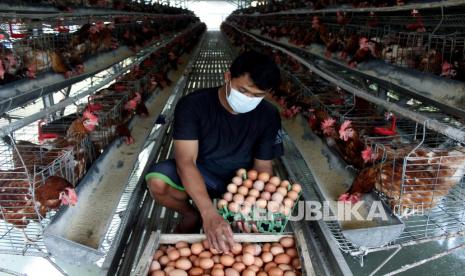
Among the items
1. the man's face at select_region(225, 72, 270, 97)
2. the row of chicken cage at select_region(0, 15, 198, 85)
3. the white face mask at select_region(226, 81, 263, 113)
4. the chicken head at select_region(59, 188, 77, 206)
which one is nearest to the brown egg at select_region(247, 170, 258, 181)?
the white face mask at select_region(226, 81, 263, 113)

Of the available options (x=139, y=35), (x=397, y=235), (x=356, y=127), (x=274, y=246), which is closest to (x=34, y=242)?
(x=274, y=246)

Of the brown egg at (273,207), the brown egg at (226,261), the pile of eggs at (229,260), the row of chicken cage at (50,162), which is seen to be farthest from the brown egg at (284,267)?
the row of chicken cage at (50,162)

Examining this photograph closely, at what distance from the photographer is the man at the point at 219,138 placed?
1917 mm

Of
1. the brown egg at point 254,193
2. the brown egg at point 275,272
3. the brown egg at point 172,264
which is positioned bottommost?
the brown egg at point 275,272

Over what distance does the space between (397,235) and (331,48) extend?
292 cm

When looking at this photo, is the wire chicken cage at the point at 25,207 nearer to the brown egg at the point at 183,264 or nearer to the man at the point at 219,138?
the man at the point at 219,138

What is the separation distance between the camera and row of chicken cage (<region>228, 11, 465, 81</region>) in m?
2.96

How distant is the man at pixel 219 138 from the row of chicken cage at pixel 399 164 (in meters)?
0.55

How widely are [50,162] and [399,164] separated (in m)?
1.96

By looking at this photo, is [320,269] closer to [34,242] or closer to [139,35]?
[34,242]

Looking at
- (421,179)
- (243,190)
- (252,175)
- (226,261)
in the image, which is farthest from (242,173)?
(421,179)

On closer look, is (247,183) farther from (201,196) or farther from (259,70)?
(259,70)

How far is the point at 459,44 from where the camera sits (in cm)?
343

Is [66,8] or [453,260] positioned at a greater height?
[66,8]
